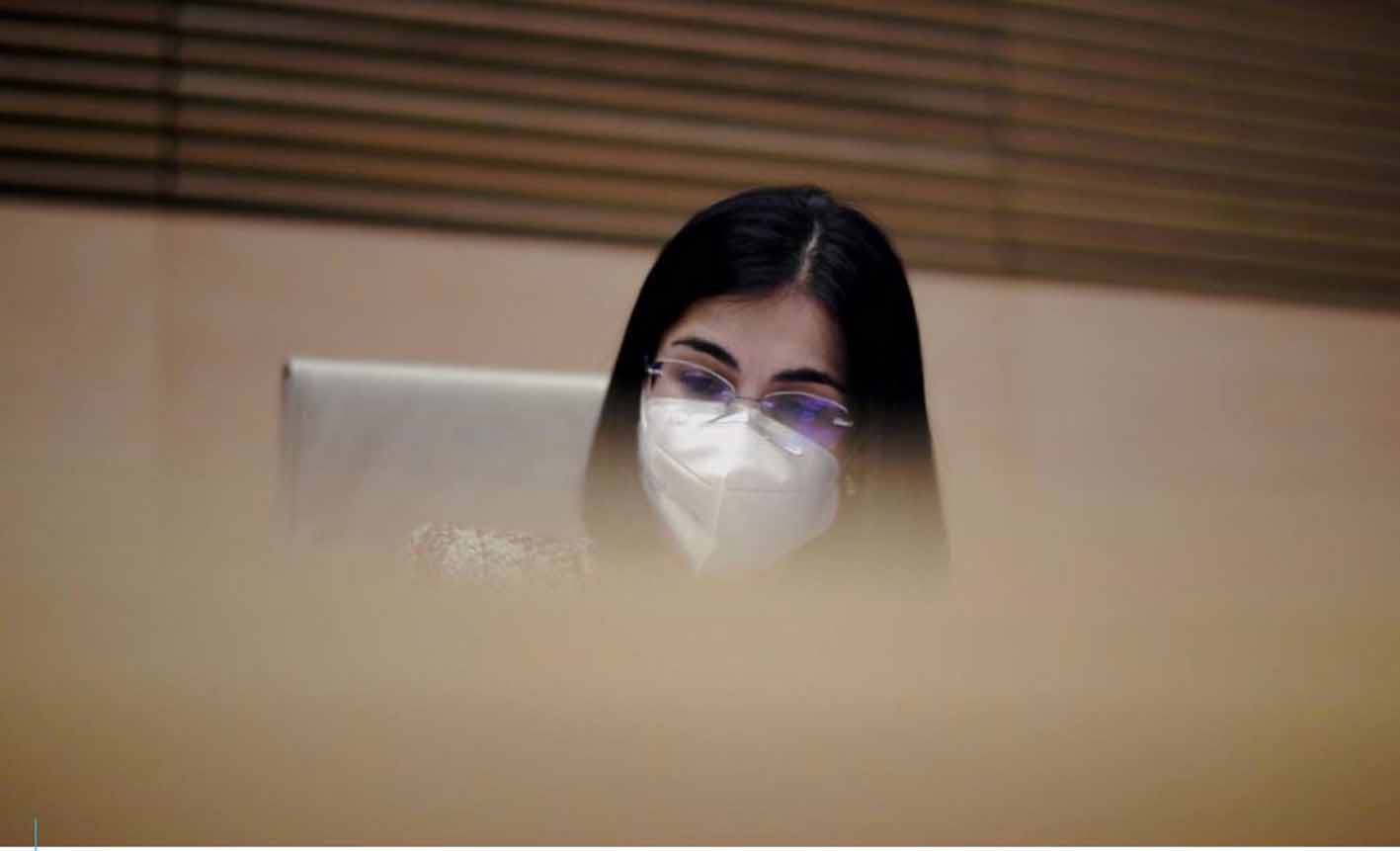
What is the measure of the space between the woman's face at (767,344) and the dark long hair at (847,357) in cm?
1

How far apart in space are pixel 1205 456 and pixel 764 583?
3.62ft

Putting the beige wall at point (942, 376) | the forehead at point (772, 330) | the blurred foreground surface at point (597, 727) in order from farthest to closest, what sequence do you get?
the beige wall at point (942, 376), the forehead at point (772, 330), the blurred foreground surface at point (597, 727)

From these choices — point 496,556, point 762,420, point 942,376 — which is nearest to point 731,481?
point 762,420

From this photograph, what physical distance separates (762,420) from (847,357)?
0.09 meters

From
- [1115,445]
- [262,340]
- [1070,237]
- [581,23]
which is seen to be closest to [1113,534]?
[1115,445]

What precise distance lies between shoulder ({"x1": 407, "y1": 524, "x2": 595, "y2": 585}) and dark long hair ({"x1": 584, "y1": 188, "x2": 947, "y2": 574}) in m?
0.05

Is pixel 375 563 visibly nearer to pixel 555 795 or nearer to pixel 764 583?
pixel 764 583

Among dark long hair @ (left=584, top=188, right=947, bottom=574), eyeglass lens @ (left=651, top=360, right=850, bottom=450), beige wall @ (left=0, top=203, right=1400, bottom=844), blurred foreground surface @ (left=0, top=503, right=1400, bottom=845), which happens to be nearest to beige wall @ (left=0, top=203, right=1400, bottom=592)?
beige wall @ (left=0, top=203, right=1400, bottom=844)

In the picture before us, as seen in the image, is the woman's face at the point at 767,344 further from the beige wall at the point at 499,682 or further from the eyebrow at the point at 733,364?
the beige wall at the point at 499,682

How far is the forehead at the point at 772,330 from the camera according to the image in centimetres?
119

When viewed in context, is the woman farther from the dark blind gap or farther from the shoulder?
the dark blind gap

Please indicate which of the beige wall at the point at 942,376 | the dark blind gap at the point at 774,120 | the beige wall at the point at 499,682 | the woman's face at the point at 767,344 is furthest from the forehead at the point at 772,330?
the dark blind gap at the point at 774,120

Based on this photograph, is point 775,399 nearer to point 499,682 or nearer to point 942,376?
point 499,682

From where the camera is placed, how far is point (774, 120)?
6.53ft
